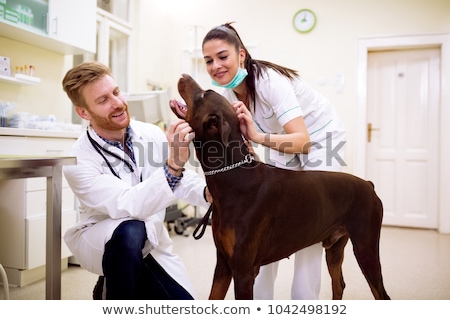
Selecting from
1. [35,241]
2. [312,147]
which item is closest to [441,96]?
[312,147]

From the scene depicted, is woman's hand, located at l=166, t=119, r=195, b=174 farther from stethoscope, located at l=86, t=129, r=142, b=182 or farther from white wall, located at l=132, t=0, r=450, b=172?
white wall, located at l=132, t=0, r=450, b=172

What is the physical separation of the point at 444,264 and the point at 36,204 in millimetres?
2931

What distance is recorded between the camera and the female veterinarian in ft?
4.29

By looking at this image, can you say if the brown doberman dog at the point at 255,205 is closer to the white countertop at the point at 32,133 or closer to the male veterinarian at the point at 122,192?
the male veterinarian at the point at 122,192

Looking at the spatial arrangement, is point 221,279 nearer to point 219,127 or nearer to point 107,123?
point 219,127

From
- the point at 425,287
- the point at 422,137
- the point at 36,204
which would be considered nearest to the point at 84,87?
the point at 36,204

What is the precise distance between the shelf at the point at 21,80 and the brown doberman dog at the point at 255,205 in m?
2.20

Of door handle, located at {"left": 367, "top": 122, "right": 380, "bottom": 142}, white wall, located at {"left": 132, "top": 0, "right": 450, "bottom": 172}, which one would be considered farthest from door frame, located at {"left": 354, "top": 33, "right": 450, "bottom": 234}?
door handle, located at {"left": 367, "top": 122, "right": 380, "bottom": 142}

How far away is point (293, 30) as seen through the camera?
14.5 ft

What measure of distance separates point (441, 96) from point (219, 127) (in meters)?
3.93

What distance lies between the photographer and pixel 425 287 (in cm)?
232

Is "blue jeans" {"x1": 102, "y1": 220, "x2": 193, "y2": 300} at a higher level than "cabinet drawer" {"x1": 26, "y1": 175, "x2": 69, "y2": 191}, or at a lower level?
lower

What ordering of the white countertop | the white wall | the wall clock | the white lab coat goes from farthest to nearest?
1. the wall clock
2. the white wall
3. the white countertop
4. the white lab coat
